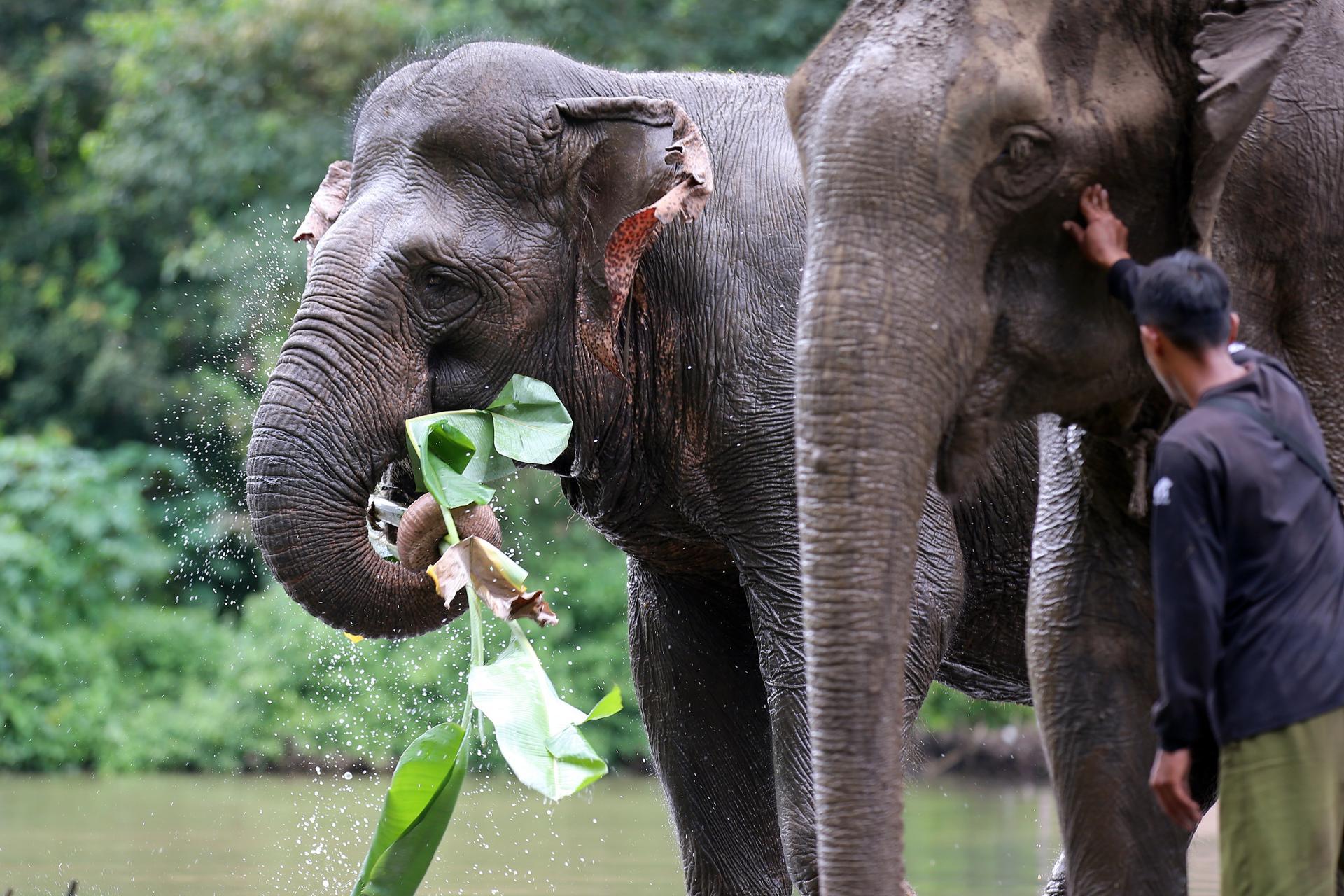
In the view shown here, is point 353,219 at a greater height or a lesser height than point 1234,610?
greater

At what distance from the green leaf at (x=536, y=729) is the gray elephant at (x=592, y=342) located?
549 mm

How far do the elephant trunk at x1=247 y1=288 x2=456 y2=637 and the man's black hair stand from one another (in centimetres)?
240

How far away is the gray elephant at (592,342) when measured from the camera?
5.19 m

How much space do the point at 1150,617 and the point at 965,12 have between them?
1.47 m

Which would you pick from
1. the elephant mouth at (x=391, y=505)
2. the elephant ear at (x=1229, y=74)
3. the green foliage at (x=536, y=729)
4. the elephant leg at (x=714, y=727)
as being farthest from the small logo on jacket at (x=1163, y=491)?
the elephant leg at (x=714, y=727)

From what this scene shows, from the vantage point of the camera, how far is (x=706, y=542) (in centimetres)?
573

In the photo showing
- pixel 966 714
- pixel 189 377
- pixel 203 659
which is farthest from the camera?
pixel 189 377

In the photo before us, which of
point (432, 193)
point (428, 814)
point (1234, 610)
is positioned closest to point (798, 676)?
point (428, 814)

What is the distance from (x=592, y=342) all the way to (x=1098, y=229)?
6.64ft

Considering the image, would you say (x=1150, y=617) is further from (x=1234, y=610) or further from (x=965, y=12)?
(x=965, y=12)

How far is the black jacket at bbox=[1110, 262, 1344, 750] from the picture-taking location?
3230 millimetres

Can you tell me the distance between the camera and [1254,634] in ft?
10.7

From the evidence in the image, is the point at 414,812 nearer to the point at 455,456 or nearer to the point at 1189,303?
the point at 455,456

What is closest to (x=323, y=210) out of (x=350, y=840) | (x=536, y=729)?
(x=536, y=729)
